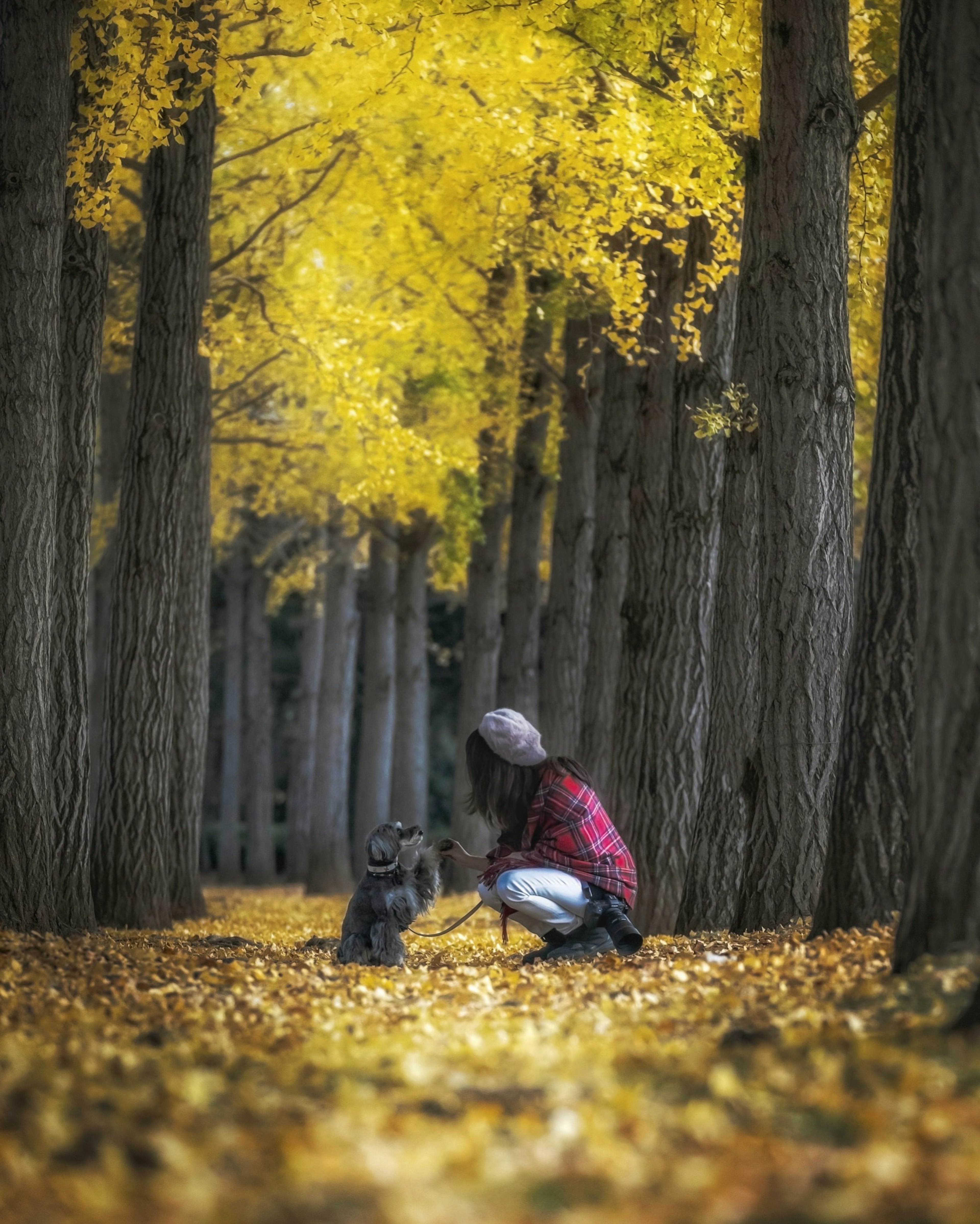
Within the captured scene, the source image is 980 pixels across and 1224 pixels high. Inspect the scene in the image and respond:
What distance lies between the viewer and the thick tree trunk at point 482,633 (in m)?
16.4

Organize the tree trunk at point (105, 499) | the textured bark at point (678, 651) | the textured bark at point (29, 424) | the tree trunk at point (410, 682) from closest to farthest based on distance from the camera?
1. the textured bark at point (29, 424)
2. the textured bark at point (678, 651)
3. the tree trunk at point (105, 499)
4. the tree trunk at point (410, 682)

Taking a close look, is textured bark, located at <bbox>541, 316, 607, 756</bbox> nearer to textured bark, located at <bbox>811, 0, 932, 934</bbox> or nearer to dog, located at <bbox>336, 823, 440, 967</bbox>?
dog, located at <bbox>336, 823, 440, 967</bbox>

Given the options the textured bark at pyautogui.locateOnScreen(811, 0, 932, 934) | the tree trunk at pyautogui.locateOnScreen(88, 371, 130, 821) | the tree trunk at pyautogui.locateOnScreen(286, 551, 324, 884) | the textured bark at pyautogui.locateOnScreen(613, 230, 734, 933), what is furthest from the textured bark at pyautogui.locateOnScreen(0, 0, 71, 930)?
the tree trunk at pyautogui.locateOnScreen(286, 551, 324, 884)

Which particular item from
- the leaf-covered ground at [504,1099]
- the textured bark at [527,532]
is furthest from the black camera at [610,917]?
the textured bark at [527,532]

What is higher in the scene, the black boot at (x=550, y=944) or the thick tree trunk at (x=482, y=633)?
the thick tree trunk at (x=482, y=633)

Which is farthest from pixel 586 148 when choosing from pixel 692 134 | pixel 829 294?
pixel 829 294

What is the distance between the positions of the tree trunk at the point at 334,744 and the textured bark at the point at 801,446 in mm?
13151

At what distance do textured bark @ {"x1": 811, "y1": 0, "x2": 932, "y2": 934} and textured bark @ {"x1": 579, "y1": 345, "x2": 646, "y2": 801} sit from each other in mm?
5959

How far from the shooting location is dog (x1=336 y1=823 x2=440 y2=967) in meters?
6.38

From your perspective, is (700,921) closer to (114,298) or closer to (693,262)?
(693,262)

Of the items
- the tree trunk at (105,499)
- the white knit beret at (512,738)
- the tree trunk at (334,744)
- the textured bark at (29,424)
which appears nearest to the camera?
the white knit beret at (512,738)

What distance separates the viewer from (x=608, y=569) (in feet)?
39.7

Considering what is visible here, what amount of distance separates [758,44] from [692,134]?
2.38 feet

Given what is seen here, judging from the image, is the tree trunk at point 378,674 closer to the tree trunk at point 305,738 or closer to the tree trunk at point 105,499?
the tree trunk at point 305,738
